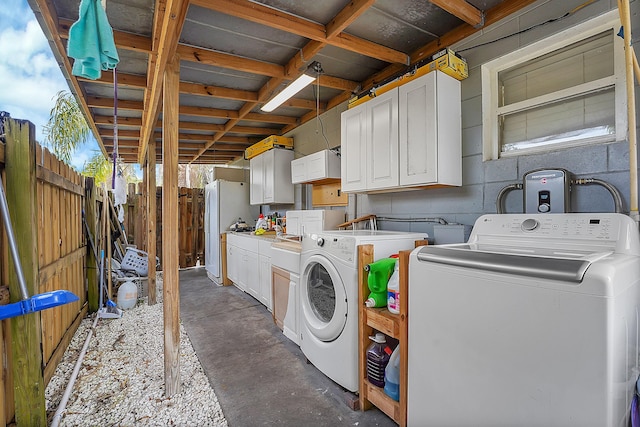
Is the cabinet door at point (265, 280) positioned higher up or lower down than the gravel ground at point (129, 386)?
higher up

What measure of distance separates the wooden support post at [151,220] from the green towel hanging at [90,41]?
10.0ft

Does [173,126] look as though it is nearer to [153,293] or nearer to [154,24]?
[154,24]

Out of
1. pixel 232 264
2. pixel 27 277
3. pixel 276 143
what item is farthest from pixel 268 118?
pixel 27 277

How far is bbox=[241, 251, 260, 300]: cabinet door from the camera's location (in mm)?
3796

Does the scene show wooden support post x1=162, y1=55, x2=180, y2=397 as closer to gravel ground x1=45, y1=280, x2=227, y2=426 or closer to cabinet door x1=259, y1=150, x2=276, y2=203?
gravel ground x1=45, y1=280, x2=227, y2=426

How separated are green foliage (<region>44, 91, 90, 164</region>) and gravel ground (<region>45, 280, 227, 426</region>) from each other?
112 inches

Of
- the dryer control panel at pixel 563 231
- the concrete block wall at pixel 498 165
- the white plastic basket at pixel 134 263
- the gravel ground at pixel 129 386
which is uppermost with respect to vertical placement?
the concrete block wall at pixel 498 165

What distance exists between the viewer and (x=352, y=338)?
74.4 inches

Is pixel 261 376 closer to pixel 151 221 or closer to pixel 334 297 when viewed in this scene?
pixel 334 297

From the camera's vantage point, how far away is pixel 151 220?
399 cm

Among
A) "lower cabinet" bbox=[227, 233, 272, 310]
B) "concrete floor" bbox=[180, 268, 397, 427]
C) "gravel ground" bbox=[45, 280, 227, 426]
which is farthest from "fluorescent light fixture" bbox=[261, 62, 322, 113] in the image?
"gravel ground" bbox=[45, 280, 227, 426]

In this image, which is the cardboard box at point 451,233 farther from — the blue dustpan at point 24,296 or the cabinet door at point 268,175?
the cabinet door at point 268,175

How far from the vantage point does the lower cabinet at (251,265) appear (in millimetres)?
3531

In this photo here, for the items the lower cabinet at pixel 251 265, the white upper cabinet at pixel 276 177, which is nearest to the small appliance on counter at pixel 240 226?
the lower cabinet at pixel 251 265
